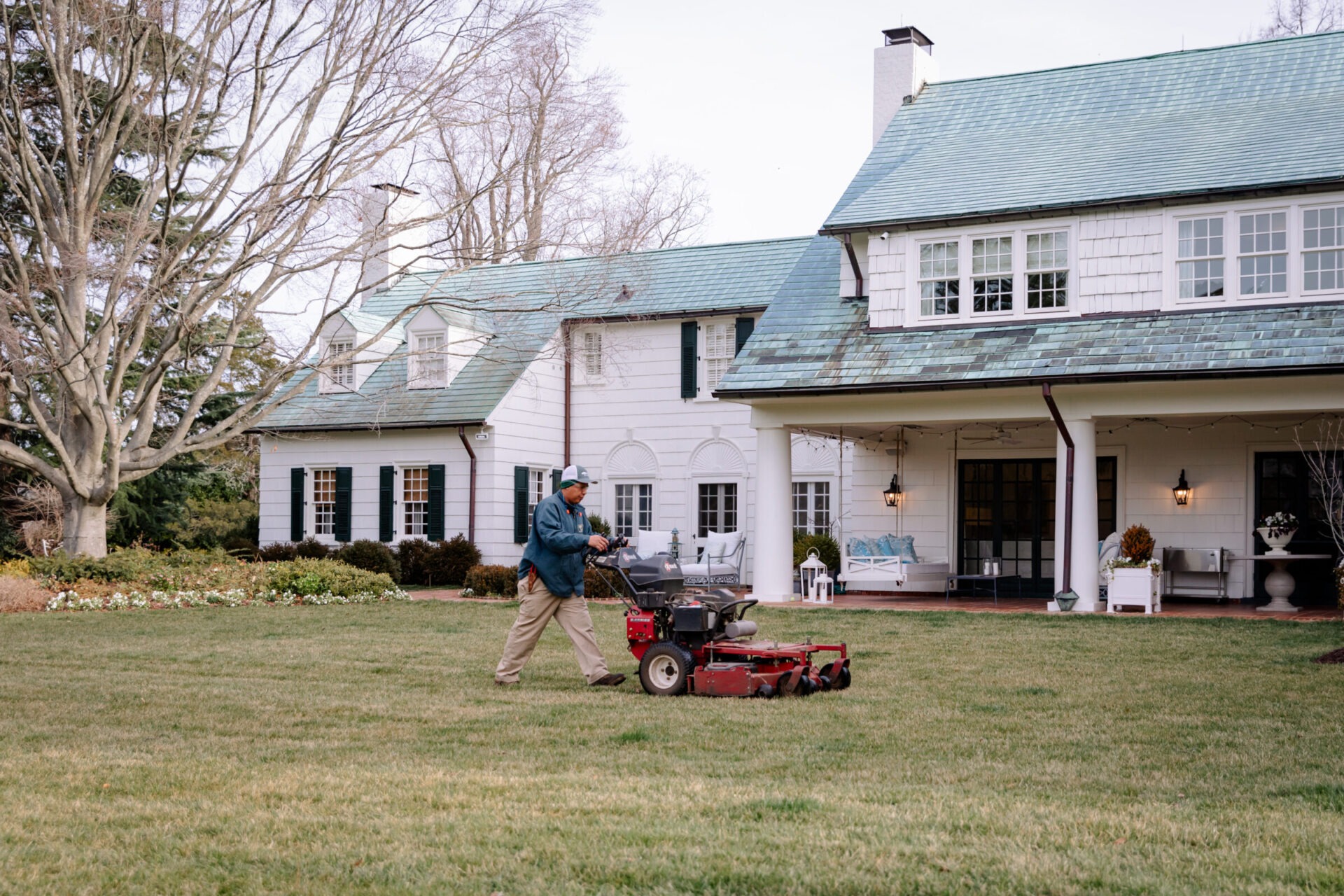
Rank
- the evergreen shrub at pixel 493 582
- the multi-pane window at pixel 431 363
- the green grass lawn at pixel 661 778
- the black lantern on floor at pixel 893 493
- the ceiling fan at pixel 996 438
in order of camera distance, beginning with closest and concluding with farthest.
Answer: the green grass lawn at pixel 661 778 < the evergreen shrub at pixel 493 582 < the ceiling fan at pixel 996 438 < the black lantern on floor at pixel 893 493 < the multi-pane window at pixel 431 363

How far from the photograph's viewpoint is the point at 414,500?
27359mm

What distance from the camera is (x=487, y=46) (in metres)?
22.2

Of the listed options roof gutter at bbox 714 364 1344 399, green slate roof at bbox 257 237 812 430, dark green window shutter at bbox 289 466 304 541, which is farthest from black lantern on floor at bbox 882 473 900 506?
dark green window shutter at bbox 289 466 304 541

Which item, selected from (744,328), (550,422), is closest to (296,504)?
(550,422)

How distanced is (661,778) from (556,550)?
155 inches

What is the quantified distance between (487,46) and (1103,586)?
1264 centimetres

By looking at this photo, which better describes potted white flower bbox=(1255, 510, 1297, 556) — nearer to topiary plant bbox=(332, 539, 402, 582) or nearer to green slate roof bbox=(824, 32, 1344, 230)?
green slate roof bbox=(824, 32, 1344, 230)

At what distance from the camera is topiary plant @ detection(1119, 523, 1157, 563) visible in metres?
19.6

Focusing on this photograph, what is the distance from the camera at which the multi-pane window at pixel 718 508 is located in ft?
86.8

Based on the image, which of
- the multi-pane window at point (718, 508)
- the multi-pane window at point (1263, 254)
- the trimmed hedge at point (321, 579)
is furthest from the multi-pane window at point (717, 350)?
the multi-pane window at point (1263, 254)

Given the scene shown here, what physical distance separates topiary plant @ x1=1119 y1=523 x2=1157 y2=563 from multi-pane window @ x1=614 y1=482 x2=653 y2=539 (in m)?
9.97

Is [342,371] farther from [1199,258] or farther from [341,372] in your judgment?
[1199,258]

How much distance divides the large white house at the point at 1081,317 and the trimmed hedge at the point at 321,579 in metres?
6.19

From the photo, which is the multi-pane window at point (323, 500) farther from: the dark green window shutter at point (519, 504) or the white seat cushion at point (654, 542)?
the white seat cushion at point (654, 542)
